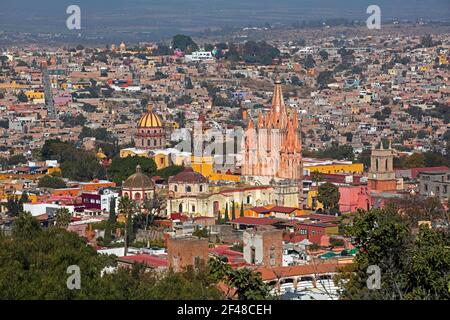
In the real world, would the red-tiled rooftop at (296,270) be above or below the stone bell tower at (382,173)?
above

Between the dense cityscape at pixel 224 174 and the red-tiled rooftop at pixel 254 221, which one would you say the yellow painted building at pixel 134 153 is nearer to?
the dense cityscape at pixel 224 174

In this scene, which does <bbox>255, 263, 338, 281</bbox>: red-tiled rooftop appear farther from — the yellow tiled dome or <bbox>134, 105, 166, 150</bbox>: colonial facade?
the yellow tiled dome

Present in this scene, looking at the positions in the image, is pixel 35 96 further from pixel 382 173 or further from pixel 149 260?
pixel 149 260

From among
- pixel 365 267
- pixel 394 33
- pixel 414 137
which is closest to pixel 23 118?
pixel 414 137

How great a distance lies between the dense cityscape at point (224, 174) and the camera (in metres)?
21.1

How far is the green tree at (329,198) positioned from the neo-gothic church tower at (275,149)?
1418mm

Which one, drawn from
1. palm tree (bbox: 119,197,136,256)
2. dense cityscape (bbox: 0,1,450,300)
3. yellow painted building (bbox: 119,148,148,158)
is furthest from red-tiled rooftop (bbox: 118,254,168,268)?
yellow painted building (bbox: 119,148,148,158)

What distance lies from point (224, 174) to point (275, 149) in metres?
3.42

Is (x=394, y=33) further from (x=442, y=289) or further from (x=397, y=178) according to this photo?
(x=442, y=289)

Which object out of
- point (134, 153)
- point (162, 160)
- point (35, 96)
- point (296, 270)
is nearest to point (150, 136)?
point (134, 153)

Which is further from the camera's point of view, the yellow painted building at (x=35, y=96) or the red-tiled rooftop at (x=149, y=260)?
the yellow painted building at (x=35, y=96)

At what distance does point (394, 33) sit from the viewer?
171000 mm

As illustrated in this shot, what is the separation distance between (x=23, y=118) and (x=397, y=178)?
4060 centimetres

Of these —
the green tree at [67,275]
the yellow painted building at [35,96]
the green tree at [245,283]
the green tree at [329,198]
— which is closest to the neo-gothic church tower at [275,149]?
the green tree at [329,198]
